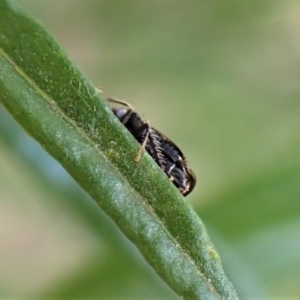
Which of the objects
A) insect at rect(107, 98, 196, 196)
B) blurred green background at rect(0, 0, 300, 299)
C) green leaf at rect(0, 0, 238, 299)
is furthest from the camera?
blurred green background at rect(0, 0, 300, 299)

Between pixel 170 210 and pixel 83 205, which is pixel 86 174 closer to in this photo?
pixel 170 210

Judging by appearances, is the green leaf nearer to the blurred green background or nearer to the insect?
the insect

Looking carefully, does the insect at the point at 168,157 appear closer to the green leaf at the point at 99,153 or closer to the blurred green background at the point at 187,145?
the blurred green background at the point at 187,145

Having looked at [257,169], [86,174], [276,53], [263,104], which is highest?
[276,53]

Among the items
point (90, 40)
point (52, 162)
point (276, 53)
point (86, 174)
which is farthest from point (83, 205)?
point (276, 53)

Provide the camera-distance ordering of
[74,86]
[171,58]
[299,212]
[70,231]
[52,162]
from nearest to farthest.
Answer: [74,86] < [52,162] < [299,212] < [171,58] < [70,231]

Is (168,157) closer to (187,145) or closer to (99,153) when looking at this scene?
(99,153)

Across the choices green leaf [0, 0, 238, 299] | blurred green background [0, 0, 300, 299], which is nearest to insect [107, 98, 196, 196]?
blurred green background [0, 0, 300, 299]
